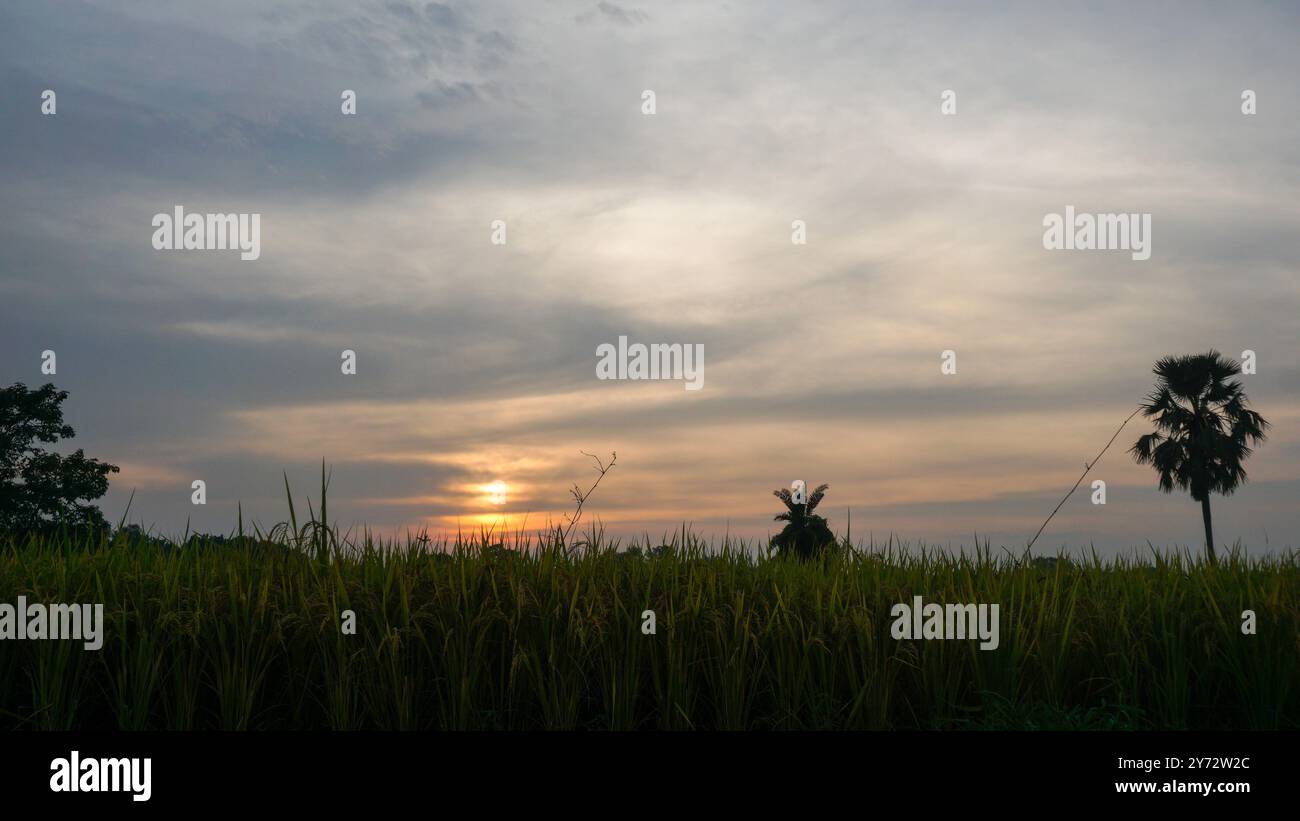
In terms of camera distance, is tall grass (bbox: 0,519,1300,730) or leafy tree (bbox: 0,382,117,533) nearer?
tall grass (bbox: 0,519,1300,730)

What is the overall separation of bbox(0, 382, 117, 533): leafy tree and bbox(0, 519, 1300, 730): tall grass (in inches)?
1314

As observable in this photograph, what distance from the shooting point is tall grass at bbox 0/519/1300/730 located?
349 inches

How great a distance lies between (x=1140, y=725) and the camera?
9367 millimetres

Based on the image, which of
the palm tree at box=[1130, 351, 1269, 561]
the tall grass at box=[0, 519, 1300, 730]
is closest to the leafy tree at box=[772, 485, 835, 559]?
the palm tree at box=[1130, 351, 1269, 561]

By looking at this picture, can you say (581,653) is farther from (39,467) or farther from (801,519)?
(801,519)

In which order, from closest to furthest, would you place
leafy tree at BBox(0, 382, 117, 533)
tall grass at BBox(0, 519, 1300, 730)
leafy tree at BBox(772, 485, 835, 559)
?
tall grass at BBox(0, 519, 1300, 730), leafy tree at BBox(0, 382, 117, 533), leafy tree at BBox(772, 485, 835, 559)

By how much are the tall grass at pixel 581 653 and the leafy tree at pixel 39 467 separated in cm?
3337

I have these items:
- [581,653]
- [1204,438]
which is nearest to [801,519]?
[1204,438]

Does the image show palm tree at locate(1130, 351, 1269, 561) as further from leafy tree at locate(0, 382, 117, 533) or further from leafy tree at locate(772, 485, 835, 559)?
leafy tree at locate(0, 382, 117, 533)

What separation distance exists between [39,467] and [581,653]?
129 ft

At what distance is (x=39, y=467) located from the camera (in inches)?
1583
